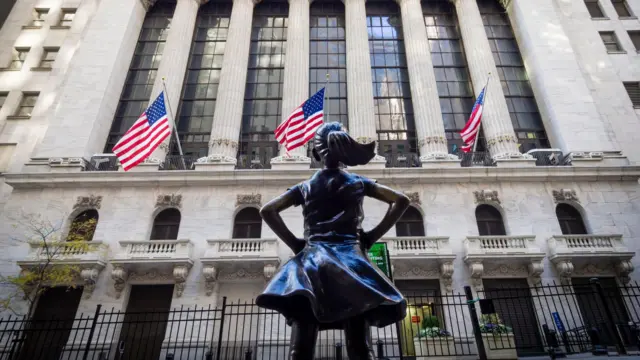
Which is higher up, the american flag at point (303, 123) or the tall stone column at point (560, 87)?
the tall stone column at point (560, 87)

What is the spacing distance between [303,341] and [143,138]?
1603 cm

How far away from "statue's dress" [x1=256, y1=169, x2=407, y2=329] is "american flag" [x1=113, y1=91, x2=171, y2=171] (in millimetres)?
14753

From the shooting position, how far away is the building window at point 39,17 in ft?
93.3

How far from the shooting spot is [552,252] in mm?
17938

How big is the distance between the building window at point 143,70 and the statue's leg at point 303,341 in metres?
24.8

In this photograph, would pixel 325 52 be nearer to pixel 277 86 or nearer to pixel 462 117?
pixel 277 86

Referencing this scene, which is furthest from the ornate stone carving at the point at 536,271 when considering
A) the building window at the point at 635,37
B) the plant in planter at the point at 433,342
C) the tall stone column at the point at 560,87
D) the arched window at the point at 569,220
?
the building window at the point at 635,37

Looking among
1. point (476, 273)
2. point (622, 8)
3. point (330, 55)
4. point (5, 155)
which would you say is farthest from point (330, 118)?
point (622, 8)

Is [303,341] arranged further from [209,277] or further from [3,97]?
[3,97]

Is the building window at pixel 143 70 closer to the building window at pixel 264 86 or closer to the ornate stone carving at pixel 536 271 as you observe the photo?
the building window at pixel 264 86

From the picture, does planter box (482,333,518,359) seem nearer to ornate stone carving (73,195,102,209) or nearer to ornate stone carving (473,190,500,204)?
ornate stone carving (473,190,500,204)

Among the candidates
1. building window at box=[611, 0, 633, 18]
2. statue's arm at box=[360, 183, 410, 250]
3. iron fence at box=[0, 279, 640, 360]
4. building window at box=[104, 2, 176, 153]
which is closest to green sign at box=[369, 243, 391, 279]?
iron fence at box=[0, 279, 640, 360]

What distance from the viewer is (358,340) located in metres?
2.97

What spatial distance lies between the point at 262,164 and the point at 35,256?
12142 millimetres
